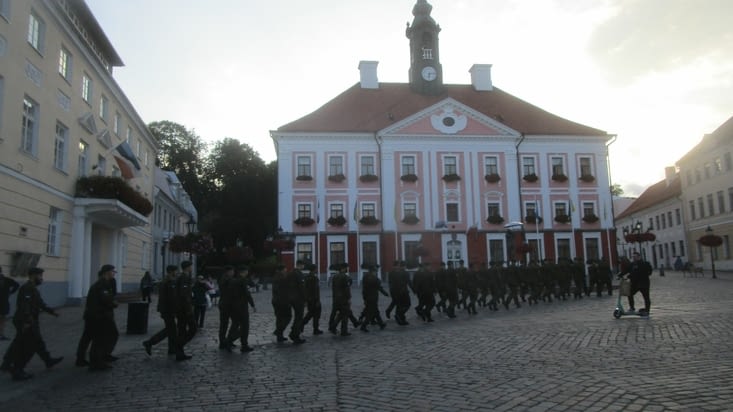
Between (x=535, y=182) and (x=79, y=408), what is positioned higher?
(x=535, y=182)

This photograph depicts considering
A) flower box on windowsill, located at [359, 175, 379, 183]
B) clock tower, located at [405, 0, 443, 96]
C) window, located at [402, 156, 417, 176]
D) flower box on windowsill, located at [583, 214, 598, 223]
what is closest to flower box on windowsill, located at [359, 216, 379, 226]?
flower box on windowsill, located at [359, 175, 379, 183]

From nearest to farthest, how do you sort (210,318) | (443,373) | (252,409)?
(252,409)
(443,373)
(210,318)

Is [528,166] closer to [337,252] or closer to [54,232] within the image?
[337,252]

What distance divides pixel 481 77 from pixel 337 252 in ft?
68.1

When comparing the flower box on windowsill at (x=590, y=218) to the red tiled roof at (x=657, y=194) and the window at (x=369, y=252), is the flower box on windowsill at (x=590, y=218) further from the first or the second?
the window at (x=369, y=252)

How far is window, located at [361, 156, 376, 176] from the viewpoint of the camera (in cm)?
4194

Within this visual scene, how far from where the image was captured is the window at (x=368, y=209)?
41188 millimetres

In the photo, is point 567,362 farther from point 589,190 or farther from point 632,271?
point 589,190

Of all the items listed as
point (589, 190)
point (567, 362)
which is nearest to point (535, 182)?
point (589, 190)

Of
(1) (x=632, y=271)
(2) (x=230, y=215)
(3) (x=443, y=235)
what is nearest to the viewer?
(1) (x=632, y=271)

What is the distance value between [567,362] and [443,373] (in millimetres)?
1961

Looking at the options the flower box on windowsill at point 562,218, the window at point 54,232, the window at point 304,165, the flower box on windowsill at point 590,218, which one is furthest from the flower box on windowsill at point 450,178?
the window at point 54,232

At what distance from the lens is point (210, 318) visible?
733 inches

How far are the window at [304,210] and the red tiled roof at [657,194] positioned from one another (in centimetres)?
3435
